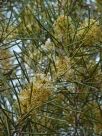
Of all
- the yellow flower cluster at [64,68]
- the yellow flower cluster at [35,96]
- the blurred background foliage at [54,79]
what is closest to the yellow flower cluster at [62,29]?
the blurred background foliage at [54,79]

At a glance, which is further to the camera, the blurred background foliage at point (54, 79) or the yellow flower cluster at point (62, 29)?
the yellow flower cluster at point (62, 29)

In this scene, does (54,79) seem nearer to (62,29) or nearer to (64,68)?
(64,68)

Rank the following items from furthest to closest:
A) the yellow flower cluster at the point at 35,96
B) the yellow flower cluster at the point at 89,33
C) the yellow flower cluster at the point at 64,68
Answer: the yellow flower cluster at the point at 89,33 → the yellow flower cluster at the point at 64,68 → the yellow flower cluster at the point at 35,96

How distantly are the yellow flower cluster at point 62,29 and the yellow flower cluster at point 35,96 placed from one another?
34cm

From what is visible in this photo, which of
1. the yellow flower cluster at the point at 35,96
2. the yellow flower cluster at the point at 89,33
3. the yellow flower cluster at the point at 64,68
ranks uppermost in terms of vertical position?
the yellow flower cluster at the point at 89,33

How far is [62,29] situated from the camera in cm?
154

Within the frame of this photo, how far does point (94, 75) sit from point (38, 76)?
0.41 meters

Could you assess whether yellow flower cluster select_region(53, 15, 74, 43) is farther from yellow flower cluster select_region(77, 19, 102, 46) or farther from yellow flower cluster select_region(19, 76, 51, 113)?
yellow flower cluster select_region(19, 76, 51, 113)

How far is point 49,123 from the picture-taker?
1.64 m

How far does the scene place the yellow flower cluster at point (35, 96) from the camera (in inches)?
47.8

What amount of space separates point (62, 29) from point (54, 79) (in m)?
0.28

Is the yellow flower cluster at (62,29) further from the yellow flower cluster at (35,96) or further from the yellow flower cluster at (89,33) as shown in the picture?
the yellow flower cluster at (35,96)

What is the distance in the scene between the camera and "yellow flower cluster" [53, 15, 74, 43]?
153 cm

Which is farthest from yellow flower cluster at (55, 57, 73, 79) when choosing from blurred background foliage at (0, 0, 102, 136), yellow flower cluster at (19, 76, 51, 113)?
yellow flower cluster at (19, 76, 51, 113)
